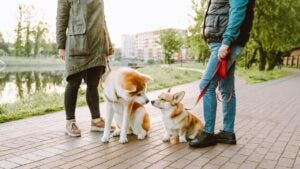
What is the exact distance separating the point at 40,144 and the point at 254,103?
6470 millimetres

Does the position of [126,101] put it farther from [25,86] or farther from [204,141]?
[25,86]

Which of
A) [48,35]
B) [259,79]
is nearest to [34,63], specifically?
[48,35]

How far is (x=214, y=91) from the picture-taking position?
4500mm

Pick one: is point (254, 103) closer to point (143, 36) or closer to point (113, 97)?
point (113, 97)

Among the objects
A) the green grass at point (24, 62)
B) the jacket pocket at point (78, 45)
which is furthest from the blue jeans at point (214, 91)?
the green grass at point (24, 62)

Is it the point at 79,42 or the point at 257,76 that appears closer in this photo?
the point at 79,42

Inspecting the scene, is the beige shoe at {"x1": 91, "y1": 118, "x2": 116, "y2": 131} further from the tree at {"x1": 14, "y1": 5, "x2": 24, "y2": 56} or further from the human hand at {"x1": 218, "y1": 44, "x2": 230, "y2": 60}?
the tree at {"x1": 14, "y1": 5, "x2": 24, "y2": 56}

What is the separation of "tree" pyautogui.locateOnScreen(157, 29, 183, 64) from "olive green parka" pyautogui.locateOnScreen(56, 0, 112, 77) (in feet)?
226

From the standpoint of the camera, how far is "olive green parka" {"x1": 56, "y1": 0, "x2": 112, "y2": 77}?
4.75 m

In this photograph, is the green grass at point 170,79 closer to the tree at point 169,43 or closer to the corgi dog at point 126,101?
the corgi dog at point 126,101

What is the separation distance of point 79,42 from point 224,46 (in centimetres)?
195

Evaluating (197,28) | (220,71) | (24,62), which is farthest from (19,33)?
(220,71)

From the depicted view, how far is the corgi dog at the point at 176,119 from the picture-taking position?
4551 millimetres

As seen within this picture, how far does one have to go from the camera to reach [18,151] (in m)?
4.21
